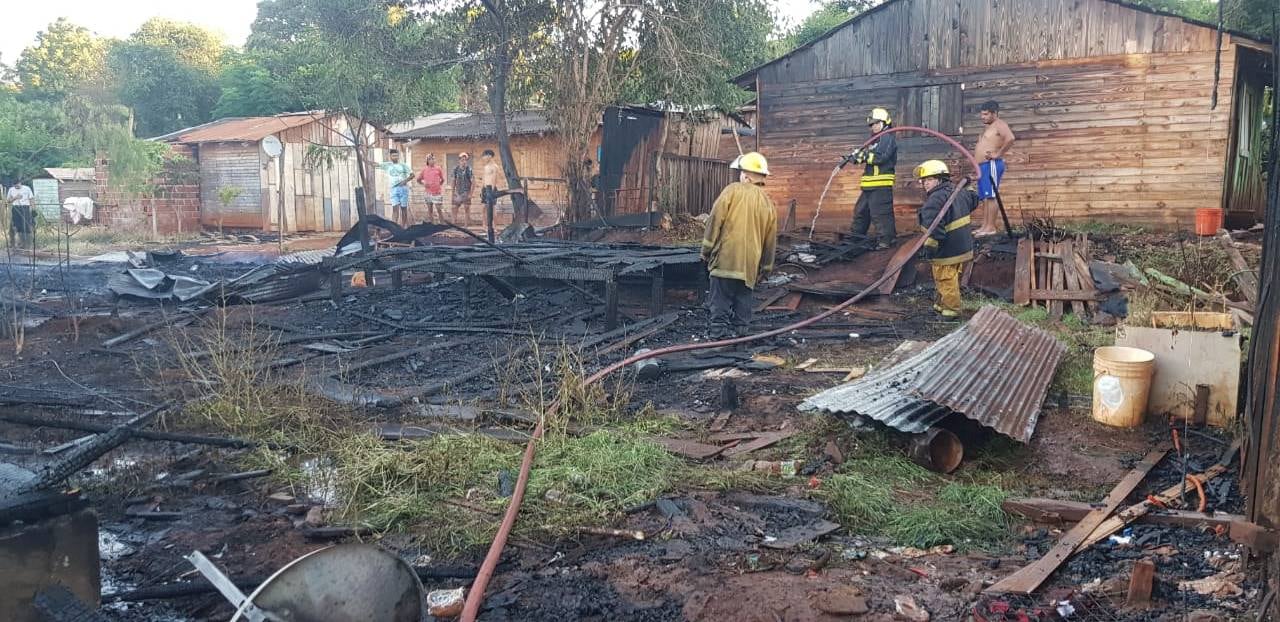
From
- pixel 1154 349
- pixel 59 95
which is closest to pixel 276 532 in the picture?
pixel 1154 349

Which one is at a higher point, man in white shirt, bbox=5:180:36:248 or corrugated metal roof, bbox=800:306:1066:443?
man in white shirt, bbox=5:180:36:248

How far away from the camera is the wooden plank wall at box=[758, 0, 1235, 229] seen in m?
12.4

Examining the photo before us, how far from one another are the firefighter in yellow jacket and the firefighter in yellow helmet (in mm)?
1729

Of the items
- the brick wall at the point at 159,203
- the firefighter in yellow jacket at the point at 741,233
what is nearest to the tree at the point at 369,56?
the brick wall at the point at 159,203

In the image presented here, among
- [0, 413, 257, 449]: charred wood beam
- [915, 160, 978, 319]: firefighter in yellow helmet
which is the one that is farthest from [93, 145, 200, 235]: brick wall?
[915, 160, 978, 319]: firefighter in yellow helmet

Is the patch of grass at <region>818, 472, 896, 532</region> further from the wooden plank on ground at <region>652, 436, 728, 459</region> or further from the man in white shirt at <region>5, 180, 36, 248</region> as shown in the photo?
the man in white shirt at <region>5, 180, 36, 248</region>

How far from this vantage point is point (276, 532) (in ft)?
13.8

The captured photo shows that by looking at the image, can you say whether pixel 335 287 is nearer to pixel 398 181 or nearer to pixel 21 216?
pixel 398 181

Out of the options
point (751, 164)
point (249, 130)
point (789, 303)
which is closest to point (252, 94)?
point (249, 130)

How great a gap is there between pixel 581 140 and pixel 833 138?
425 cm

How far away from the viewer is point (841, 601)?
3326 millimetres

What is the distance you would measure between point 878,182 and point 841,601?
918cm

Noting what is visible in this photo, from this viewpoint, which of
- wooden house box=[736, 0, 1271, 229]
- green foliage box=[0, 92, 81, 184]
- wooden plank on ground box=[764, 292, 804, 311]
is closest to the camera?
wooden plank on ground box=[764, 292, 804, 311]

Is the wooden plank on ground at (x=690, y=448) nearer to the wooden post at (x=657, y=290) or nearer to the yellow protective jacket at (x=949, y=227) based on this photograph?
the wooden post at (x=657, y=290)
